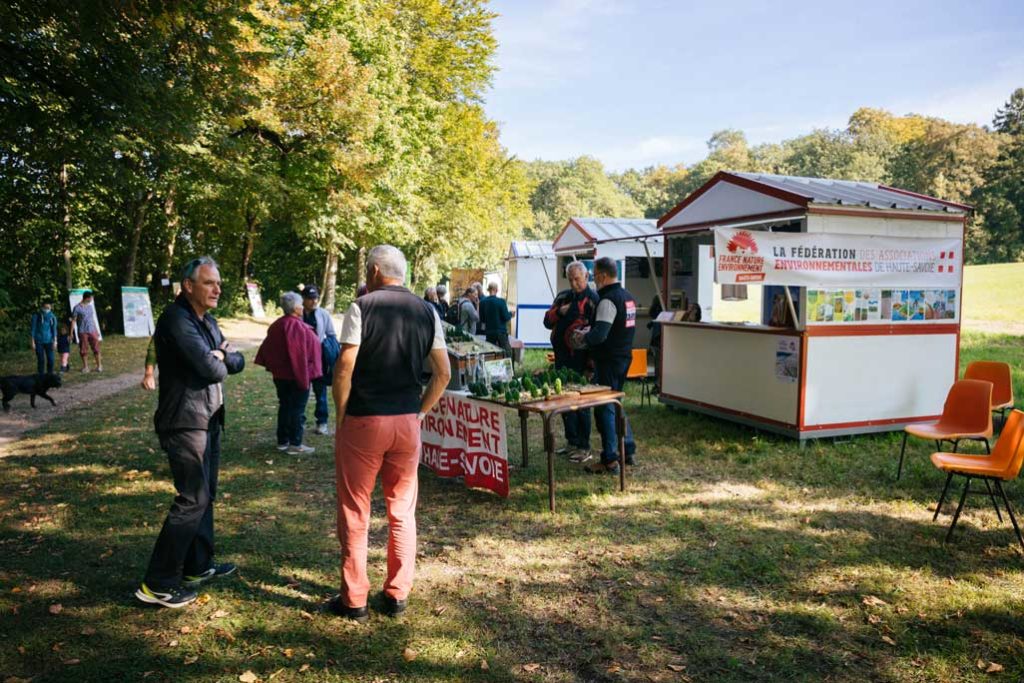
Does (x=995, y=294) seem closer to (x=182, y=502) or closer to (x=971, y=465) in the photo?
(x=971, y=465)

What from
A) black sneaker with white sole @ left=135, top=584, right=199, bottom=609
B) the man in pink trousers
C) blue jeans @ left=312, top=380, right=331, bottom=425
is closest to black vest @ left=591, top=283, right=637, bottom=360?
the man in pink trousers

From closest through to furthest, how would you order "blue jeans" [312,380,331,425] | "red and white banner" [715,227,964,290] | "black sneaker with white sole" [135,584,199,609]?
"black sneaker with white sole" [135,584,199,609] < "red and white banner" [715,227,964,290] < "blue jeans" [312,380,331,425]

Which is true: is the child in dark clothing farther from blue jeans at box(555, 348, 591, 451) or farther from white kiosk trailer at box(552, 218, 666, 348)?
blue jeans at box(555, 348, 591, 451)

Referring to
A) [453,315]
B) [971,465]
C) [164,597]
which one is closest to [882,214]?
[971,465]

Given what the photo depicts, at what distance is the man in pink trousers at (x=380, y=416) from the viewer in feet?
11.6

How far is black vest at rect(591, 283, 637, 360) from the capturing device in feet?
20.8

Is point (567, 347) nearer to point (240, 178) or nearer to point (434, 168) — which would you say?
point (240, 178)

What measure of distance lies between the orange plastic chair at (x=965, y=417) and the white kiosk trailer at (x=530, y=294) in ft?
38.4

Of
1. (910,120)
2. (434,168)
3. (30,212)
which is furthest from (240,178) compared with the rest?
(910,120)

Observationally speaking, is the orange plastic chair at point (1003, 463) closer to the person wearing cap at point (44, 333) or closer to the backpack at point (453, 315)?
the backpack at point (453, 315)

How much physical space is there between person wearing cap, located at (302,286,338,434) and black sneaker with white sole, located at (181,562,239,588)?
3.64 m

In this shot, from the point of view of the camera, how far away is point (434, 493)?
6.12 m

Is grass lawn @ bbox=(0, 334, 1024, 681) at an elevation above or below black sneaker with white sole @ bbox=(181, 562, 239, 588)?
below

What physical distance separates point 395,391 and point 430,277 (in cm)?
3714
